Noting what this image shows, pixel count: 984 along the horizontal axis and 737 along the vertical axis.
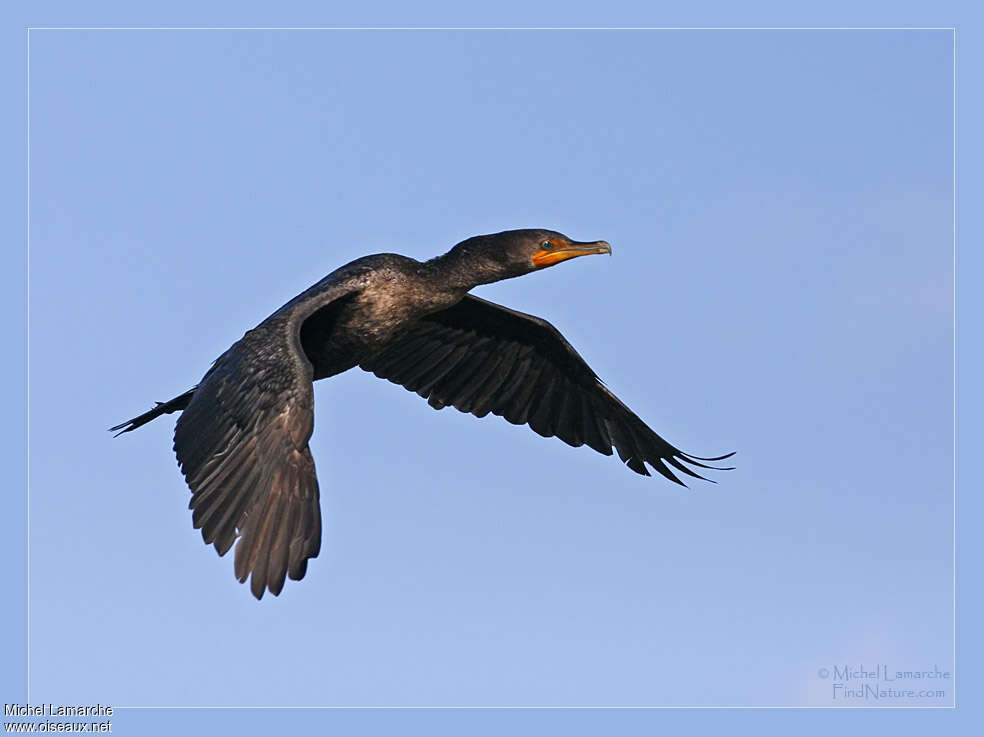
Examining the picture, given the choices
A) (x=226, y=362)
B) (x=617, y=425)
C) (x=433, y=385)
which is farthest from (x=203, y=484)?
(x=617, y=425)

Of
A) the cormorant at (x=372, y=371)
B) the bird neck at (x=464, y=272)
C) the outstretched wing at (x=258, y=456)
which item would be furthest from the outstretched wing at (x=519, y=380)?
the outstretched wing at (x=258, y=456)

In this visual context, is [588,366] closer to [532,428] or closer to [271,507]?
[532,428]

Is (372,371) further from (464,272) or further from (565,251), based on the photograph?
(565,251)

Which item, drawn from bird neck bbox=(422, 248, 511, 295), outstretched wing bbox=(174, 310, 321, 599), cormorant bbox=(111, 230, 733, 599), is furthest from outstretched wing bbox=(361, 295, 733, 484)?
outstretched wing bbox=(174, 310, 321, 599)

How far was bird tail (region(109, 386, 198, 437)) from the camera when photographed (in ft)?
37.9

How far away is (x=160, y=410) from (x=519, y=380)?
3234mm

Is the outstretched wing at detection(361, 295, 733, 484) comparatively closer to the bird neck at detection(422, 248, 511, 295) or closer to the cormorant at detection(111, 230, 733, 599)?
the cormorant at detection(111, 230, 733, 599)

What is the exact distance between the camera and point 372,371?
42.1 feet

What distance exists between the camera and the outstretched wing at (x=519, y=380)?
42.4 ft

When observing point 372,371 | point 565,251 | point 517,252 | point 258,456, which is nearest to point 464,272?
point 517,252

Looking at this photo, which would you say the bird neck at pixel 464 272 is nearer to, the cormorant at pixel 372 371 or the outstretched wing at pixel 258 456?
the cormorant at pixel 372 371

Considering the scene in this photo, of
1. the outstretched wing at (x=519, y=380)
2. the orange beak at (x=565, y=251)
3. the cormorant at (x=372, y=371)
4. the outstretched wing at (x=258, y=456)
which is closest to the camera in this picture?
the outstretched wing at (x=258, y=456)

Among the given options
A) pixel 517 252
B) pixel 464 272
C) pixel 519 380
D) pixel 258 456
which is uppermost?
pixel 517 252

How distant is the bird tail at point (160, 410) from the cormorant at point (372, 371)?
0.05 feet
